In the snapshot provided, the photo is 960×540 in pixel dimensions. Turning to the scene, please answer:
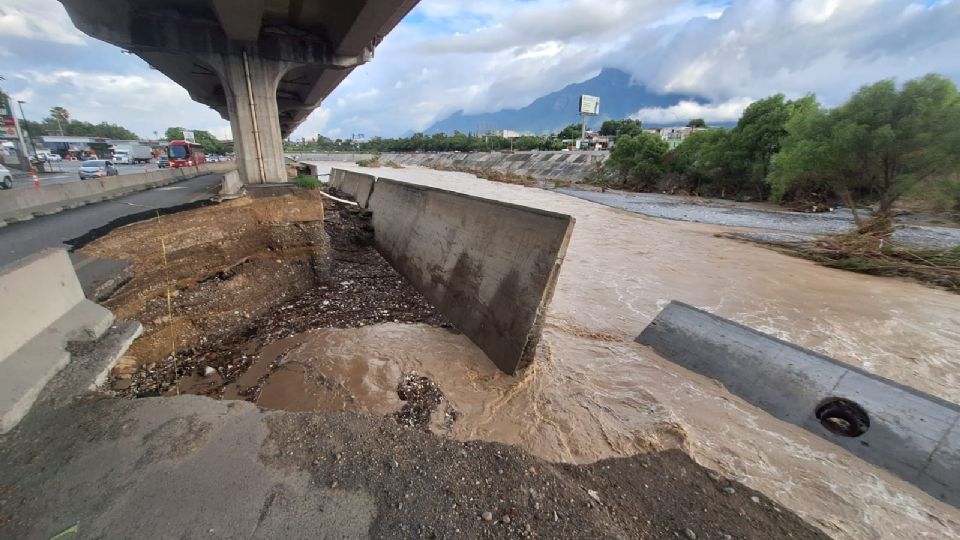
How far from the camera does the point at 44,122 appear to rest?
3799 inches

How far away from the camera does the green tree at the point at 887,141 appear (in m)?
14.7

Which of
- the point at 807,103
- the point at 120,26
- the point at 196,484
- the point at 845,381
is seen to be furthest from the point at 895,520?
the point at 807,103

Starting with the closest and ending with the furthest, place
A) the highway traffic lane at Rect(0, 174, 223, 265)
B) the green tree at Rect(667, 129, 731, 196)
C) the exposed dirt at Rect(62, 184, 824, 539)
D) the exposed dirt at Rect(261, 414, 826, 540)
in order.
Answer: the exposed dirt at Rect(261, 414, 826, 540) → the exposed dirt at Rect(62, 184, 824, 539) → the highway traffic lane at Rect(0, 174, 223, 265) → the green tree at Rect(667, 129, 731, 196)

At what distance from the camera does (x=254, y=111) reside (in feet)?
47.6

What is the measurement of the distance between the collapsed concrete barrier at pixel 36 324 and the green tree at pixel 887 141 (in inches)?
841

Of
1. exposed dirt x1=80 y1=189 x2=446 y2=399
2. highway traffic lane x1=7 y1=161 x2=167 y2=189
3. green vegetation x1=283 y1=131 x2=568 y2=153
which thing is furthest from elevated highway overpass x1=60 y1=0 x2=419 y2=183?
green vegetation x1=283 y1=131 x2=568 y2=153

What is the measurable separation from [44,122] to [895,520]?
15255 cm

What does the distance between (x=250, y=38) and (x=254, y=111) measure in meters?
2.64

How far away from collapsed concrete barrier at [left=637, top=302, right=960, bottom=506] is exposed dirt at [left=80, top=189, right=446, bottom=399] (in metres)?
4.43

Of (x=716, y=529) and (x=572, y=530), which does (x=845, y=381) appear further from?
(x=572, y=530)

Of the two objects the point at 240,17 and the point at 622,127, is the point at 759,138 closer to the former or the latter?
the point at 240,17

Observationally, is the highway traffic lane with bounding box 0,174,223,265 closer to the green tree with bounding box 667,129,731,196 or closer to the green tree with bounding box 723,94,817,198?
the green tree with bounding box 723,94,817,198

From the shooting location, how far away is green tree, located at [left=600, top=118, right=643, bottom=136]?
7482cm

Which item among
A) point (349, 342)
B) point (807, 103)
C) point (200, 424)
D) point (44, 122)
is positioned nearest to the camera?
point (200, 424)
